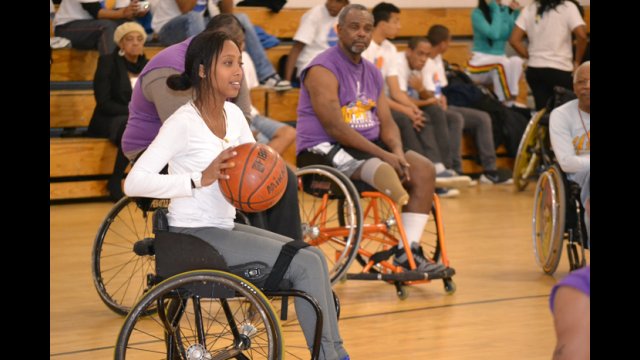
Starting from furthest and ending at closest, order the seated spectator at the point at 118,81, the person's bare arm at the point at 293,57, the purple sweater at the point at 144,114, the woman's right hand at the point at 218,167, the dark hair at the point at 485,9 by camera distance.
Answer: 1. the dark hair at the point at 485,9
2. the person's bare arm at the point at 293,57
3. the seated spectator at the point at 118,81
4. the purple sweater at the point at 144,114
5. the woman's right hand at the point at 218,167

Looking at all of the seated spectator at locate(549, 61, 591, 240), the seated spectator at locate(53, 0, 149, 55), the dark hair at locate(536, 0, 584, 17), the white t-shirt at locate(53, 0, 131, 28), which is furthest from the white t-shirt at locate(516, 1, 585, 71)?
the seated spectator at locate(549, 61, 591, 240)

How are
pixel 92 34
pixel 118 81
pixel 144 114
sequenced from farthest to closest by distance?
pixel 92 34
pixel 118 81
pixel 144 114

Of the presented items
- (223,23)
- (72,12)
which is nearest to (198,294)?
(223,23)

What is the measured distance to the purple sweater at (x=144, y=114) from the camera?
12.3 feet

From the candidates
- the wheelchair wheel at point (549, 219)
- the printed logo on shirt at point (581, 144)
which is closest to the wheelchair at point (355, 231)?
the wheelchair wheel at point (549, 219)

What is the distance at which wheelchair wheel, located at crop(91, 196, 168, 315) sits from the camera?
3.99 m

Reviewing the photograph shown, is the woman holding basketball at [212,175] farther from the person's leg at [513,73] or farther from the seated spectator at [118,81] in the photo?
the person's leg at [513,73]

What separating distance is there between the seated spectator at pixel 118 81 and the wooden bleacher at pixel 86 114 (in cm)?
20

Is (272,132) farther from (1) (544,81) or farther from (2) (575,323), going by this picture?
(2) (575,323)

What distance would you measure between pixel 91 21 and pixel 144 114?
3938 mm

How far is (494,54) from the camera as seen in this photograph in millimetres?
9008

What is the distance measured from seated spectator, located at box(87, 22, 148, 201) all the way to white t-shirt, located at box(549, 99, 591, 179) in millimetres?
3149

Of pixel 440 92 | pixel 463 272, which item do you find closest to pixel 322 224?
pixel 463 272

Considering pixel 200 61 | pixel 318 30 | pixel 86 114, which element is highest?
pixel 200 61
